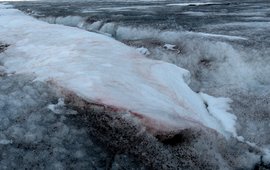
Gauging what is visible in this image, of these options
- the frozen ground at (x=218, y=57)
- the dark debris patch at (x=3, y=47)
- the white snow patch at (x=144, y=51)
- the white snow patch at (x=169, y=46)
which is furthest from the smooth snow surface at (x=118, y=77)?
the white snow patch at (x=169, y=46)

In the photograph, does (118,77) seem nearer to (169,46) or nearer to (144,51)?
(144,51)

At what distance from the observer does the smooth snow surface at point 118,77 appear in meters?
2.64

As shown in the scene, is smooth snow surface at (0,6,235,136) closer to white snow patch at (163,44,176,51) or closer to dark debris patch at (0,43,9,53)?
dark debris patch at (0,43,9,53)

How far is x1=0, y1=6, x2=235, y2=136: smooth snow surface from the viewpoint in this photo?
8.67ft

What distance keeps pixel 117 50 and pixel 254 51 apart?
136 centimetres

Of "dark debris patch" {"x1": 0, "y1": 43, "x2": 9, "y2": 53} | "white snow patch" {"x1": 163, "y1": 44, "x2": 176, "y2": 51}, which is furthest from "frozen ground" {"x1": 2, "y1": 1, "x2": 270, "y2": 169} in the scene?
"dark debris patch" {"x1": 0, "y1": 43, "x2": 9, "y2": 53}

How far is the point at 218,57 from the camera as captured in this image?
14.0 ft

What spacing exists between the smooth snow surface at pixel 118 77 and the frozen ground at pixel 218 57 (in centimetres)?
17

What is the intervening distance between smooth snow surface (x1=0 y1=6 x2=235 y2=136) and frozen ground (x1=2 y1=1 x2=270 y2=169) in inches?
A: 6.8

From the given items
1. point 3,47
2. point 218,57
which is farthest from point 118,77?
point 3,47

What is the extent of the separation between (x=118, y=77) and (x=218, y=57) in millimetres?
1569

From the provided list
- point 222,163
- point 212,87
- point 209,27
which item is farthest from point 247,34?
point 222,163

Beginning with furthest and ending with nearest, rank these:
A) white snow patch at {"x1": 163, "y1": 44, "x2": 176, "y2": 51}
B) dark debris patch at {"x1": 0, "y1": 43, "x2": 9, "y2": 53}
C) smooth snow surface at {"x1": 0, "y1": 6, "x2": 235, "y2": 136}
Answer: white snow patch at {"x1": 163, "y1": 44, "x2": 176, "y2": 51} → dark debris patch at {"x1": 0, "y1": 43, "x2": 9, "y2": 53} → smooth snow surface at {"x1": 0, "y1": 6, "x2": 235, "y2": 136}

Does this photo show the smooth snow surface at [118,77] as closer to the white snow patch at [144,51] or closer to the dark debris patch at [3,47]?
the dark debris patch at [3,47]
